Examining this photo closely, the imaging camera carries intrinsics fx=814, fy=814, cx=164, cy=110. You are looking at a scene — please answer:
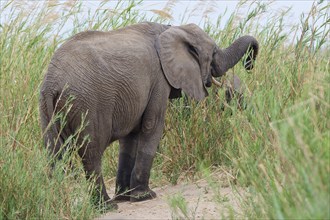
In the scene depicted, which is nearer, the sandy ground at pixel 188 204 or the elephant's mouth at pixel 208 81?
the sandy ground at pixel 188 204

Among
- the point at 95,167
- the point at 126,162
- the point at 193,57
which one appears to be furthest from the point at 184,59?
the point at 95,167

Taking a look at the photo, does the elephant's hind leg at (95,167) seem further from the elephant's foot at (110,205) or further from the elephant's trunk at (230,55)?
the elephant's trunk at (230,55)

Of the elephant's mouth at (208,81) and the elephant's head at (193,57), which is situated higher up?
the elephant's head at (193,57)

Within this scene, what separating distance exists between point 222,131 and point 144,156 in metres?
0.82

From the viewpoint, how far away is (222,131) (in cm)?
668

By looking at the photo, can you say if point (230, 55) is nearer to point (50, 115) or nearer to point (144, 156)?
point (144, 156)

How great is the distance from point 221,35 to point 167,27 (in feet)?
4.47

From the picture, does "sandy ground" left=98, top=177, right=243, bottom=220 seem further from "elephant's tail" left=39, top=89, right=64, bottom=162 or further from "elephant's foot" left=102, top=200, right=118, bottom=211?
"elephant's tail" left=39, top=89, right=64, bottom=162

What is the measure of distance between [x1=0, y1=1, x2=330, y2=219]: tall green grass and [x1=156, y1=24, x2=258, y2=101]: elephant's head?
22cm

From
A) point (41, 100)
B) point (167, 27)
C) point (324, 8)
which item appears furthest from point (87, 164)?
point (324, 8)

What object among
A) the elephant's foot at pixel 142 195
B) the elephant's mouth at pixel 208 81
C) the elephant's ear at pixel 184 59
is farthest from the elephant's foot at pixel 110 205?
the elephant's mouth at pixel 208 81

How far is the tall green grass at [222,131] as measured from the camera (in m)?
3.26

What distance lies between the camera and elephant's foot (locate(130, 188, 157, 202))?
616 cm

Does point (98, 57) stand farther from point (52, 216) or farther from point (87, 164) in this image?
point (52, 216)
